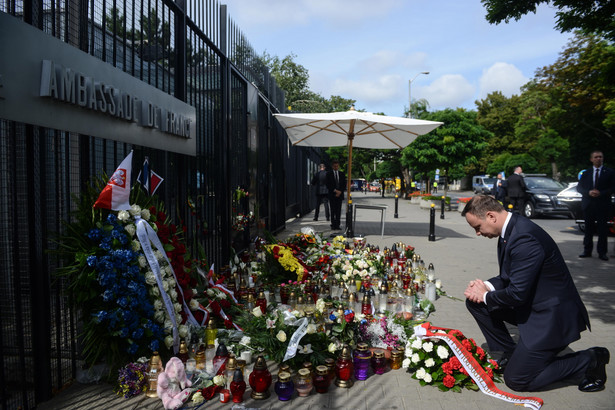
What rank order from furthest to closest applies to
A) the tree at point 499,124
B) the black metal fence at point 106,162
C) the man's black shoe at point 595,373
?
the tree at point 499,124 < the man's black shoe at point 595,373 < the black metal fence at point 106,162

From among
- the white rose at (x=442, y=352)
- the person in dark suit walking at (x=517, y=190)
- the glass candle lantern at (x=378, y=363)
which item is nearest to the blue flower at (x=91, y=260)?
the glass candle lantern at (x=378, y=363)

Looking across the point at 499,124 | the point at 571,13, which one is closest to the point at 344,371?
the point at 571,13

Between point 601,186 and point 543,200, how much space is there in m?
9.73

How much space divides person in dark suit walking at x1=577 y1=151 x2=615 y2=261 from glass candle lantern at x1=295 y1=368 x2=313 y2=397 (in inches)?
312

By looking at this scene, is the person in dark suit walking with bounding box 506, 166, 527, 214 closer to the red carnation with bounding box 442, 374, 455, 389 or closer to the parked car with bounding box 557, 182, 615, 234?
the parked car with bounding box 557, 182, 615, 234

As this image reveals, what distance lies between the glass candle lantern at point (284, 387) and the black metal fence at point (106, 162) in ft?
5.25

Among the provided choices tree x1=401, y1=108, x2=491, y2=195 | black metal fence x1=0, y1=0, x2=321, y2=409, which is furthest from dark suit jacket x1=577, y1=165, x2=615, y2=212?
tree x1=401, y1=108, x2=491, y2=195

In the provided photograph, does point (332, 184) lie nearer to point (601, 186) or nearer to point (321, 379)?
point (601, 186)

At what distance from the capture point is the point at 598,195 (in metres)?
8.95

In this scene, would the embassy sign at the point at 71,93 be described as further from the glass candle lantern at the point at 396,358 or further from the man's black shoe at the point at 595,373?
the man's black shoe at the point at 595,373

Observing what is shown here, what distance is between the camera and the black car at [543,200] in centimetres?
1778

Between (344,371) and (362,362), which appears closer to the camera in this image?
(344,371)

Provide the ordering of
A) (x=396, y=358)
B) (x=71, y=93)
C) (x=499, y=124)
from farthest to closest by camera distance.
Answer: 1. (x=499, y=124)
2. (x=396, y=358)
3. (x=71, y=93)

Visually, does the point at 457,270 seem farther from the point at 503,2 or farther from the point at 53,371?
the point at 53,371
